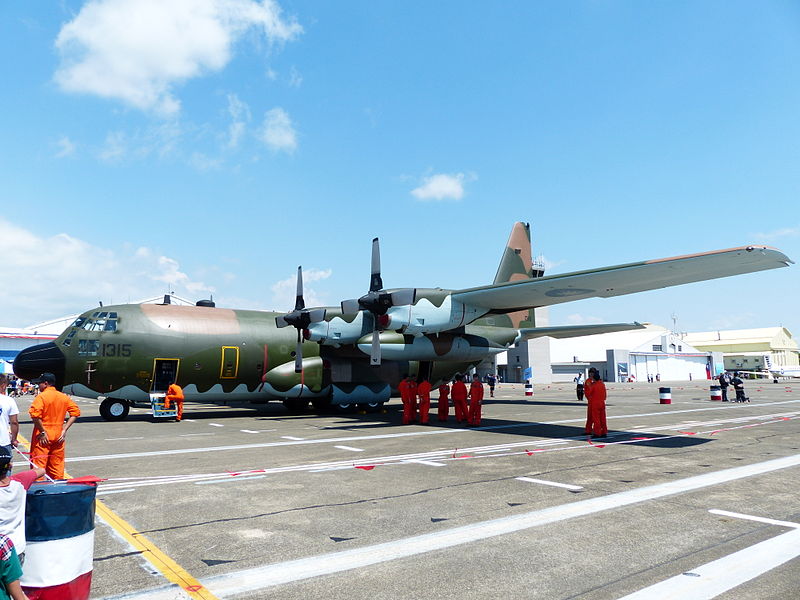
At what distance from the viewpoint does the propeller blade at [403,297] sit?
1692 centimetres

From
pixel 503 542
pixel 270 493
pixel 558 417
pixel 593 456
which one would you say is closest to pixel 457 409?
pixel 558 417

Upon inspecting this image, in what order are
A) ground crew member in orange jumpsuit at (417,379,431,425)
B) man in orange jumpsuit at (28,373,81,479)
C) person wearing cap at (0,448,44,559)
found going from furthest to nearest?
ground crew member in orange jumpsuit at (417,379,431,425) → man in orange jumpsuit at (28,373,81,479) → person wearing cap at (0,448,44,559)

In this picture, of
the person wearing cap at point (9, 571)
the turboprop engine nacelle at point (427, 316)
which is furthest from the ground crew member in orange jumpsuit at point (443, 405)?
the person wearing cap at point (9, 571)

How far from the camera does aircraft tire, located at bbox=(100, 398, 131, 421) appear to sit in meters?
19.4

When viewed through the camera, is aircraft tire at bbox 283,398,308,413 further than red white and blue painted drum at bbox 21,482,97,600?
Yes

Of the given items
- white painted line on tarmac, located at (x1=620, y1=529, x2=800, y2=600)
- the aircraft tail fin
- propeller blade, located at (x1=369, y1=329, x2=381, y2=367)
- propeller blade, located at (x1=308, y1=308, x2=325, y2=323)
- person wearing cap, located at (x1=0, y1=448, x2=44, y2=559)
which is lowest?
white painted line on tarmac, located at (x1=620, y1=529, x2=800, y2=600)

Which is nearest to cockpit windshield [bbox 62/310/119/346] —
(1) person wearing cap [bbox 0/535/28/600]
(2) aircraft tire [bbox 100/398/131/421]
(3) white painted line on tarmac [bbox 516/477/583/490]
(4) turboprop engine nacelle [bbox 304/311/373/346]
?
(2) aircraft tire [bbox 100/398/131/421]

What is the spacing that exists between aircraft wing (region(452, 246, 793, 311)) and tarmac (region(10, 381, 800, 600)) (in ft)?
13.4

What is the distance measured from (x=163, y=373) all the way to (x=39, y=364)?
3.72m

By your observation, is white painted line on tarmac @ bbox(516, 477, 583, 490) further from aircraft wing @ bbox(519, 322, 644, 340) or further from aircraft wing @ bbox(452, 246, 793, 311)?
aircraft wing @ bbox(519, 322, 644, 340)

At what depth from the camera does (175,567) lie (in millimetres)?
4953

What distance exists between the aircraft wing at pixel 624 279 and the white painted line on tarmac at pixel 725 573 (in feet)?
23.7

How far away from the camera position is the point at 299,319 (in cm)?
1973

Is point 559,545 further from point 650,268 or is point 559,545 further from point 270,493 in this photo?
point 650,268
